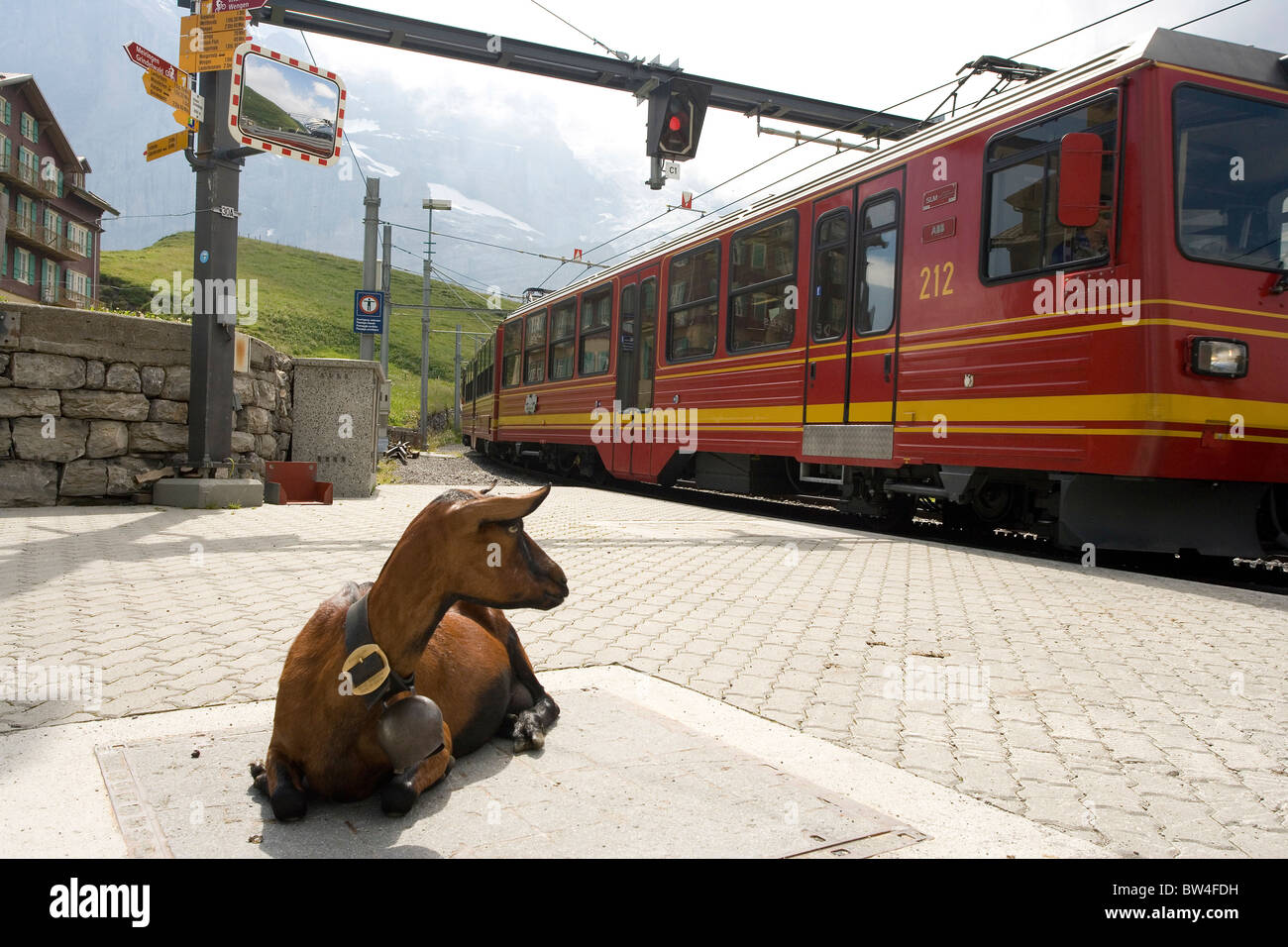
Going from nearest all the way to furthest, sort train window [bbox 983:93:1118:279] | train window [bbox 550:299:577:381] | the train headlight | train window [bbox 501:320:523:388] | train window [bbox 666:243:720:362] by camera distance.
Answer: the train headlight → train window [bbox 983:93:1118:279] → train window [bbox 666:243:720:362] → train window [bbox 550:299:577:381] → train window [bbox 501:320:523:388]

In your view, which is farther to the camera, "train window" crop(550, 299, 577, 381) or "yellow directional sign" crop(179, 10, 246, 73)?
"train window" crop(550, 299, 577, 381)

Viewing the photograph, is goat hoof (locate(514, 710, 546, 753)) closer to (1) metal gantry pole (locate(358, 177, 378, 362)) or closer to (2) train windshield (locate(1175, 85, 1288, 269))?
(2) train windshield (locate(1175, 85, 1288, 269))

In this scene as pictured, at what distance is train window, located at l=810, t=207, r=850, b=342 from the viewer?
917 centimetres

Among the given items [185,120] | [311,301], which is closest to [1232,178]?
[185,120]

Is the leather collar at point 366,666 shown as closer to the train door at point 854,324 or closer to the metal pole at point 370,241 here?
the train door at point 854,324

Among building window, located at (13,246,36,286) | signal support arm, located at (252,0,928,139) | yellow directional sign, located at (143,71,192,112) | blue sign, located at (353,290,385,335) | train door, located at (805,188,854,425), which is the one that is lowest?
train door, located at (805,188,854,425)

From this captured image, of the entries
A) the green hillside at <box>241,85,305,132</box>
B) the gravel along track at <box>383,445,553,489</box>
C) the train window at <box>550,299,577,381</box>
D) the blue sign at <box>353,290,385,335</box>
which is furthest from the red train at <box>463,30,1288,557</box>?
the blue sign at <box>353,290,385,335</box>

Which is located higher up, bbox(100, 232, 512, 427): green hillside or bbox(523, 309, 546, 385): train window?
bbox(100, 232, 512, 427): green hillside

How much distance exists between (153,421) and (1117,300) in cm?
874

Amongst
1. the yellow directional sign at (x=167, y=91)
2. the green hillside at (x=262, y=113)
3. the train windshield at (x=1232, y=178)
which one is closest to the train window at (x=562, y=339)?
the green hillside at (x=262, y=113)

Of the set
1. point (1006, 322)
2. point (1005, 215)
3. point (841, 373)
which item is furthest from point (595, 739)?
point (841, 373)

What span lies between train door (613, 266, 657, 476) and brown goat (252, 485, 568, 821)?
1082 cm

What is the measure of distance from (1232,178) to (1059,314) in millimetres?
1505

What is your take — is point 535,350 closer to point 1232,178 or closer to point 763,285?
point 763,285
